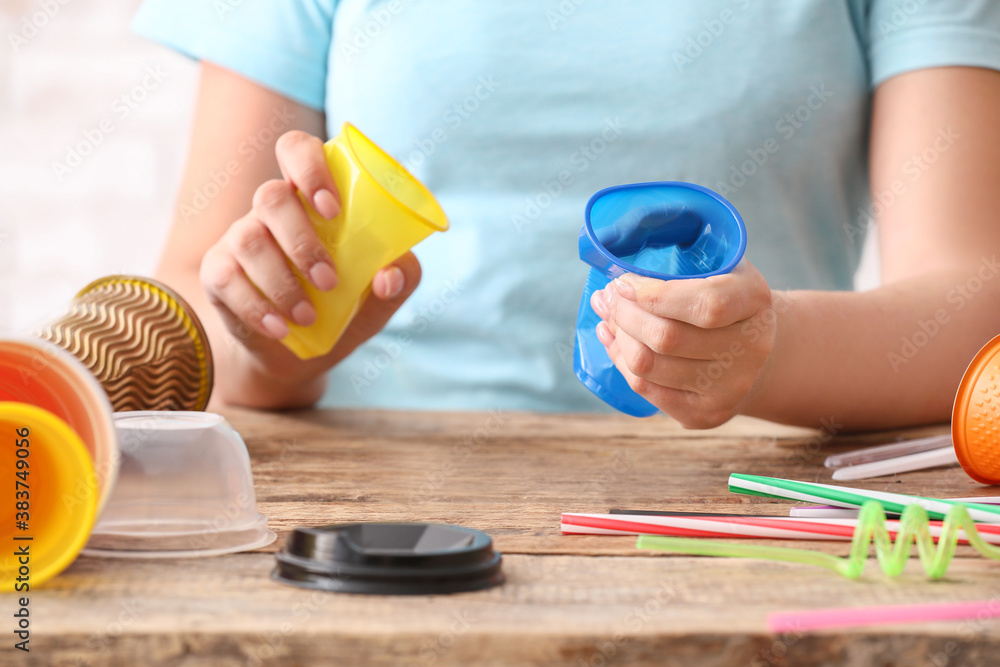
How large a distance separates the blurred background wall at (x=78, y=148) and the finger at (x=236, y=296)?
3.34ft

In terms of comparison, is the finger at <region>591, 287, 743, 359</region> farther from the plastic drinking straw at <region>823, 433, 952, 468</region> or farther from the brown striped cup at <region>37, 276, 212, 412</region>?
the brown striped cup at <region>37, 276, 212, 412</region>

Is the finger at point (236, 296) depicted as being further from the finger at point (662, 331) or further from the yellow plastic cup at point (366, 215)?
the finger at point (662, 331)

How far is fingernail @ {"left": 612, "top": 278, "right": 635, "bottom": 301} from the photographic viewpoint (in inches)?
19.5

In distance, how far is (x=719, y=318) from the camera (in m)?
0.50

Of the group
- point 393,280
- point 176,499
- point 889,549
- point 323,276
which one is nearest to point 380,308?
point 393,280

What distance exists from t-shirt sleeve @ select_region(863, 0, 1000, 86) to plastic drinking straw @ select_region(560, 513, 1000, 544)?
2.09ft

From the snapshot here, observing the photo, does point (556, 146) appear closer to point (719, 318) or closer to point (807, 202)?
point (807, 202)

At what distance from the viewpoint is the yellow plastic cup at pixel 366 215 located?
1.82 ft

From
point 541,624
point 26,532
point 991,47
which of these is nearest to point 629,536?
point 541,624

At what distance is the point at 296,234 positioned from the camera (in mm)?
606

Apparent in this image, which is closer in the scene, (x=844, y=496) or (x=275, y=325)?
(x=844, y=496)

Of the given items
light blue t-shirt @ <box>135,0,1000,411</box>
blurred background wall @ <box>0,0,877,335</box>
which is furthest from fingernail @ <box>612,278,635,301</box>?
blurred background wall @ <box>0,0,877,335</box>

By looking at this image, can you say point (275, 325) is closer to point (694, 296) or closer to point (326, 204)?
point (326, 204)

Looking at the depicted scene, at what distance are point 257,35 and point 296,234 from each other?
48cm
